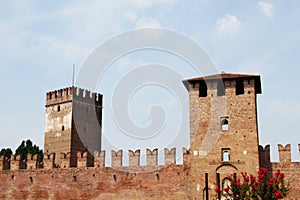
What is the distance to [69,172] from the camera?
2259 centimetres

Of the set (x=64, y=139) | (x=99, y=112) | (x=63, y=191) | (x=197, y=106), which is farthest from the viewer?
(x=99, y=112)

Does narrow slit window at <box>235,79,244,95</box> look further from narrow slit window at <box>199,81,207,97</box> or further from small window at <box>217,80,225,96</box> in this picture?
narrow slit window at <box>199,81,207,97</box>

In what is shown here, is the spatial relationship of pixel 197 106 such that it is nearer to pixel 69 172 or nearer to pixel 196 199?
pixel 196 199

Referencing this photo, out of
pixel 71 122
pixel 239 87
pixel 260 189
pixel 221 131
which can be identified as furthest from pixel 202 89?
pixel 71 122

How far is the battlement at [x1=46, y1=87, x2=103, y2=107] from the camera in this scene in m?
31.2

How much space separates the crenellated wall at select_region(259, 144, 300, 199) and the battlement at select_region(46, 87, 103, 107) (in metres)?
15.4

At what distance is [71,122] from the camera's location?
30.4 m

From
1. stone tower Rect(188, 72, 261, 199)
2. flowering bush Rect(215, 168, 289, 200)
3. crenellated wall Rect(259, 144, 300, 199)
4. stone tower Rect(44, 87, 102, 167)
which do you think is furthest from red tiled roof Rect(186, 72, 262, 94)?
stone tower Rect(44, 87, 102, 167)

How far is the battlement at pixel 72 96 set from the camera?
31.2 metres

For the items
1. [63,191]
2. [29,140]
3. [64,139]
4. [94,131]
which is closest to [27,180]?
[63,191]

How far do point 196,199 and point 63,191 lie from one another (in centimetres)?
715

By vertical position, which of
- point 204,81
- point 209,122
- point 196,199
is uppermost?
point 204,81

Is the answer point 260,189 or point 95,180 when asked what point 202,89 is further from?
point 260,189

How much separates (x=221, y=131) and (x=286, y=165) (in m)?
3.22
